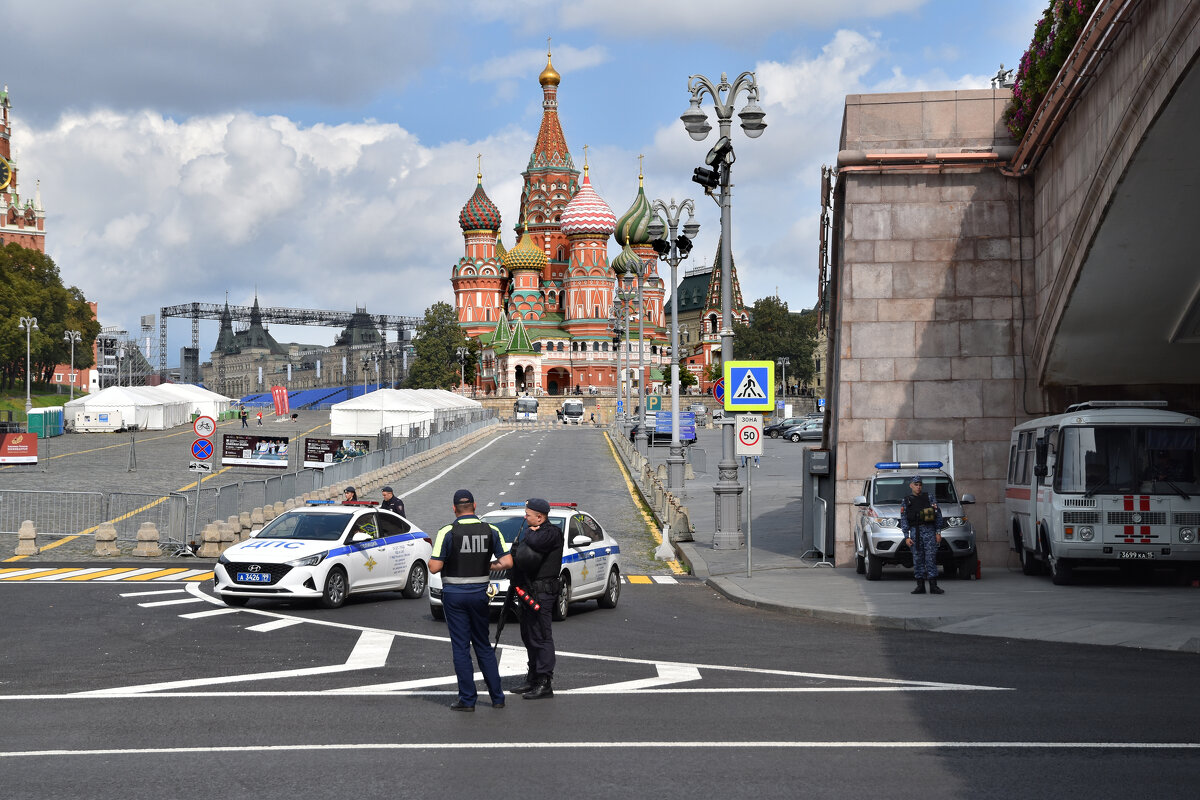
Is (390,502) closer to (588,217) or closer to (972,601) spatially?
(972,601)

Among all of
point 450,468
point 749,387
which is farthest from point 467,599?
point 450,468

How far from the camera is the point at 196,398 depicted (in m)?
99.3

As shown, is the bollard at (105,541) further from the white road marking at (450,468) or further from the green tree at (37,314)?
the green tree at (37,314)

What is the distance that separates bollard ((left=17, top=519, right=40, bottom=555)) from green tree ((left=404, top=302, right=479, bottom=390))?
401ft

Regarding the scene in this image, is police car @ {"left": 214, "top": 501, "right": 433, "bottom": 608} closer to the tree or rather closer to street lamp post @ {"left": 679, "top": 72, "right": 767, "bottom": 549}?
street lamp post @ {"left": 679, "top": 72, "right": 767, "bottom": 549}

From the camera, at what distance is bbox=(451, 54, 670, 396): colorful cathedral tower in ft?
493

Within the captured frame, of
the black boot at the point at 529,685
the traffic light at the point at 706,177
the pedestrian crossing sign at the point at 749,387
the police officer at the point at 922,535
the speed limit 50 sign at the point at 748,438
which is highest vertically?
the traffic light at the point at 706,177

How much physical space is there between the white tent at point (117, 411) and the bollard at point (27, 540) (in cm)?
5702

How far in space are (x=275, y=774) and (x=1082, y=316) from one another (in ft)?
53.3

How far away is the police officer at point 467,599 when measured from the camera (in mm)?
10352

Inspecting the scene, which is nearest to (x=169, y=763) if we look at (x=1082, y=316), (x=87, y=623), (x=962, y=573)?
(x=87, y=623)

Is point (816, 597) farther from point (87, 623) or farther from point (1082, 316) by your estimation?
point (87, 623)

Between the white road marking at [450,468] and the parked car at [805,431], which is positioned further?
the parked car at [805,431]

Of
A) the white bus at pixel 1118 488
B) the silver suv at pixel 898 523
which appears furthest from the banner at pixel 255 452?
the white bus at pixel 1118 488
